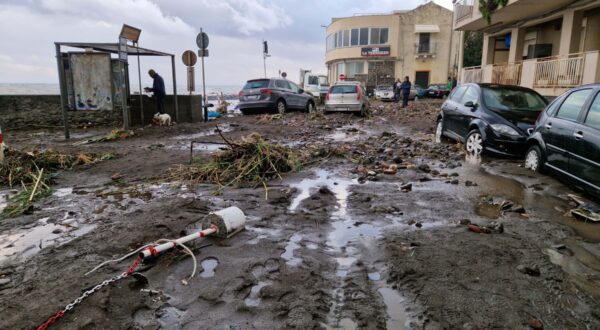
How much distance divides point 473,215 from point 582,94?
2817 mm

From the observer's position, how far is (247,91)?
748 inches

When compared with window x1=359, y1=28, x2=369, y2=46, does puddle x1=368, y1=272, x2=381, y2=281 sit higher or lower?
lower

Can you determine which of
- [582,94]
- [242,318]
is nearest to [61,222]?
[242,318]

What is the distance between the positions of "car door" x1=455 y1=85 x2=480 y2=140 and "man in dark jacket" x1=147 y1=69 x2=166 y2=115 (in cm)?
1010

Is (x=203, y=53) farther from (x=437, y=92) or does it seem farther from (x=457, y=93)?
(x=437, y=92)

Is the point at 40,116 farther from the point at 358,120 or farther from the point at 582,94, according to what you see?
the point at 582,94

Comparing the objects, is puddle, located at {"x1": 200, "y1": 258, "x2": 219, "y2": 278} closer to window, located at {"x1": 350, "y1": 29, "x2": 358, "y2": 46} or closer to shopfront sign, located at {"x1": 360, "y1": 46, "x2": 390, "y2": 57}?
shopfront sign, located at {"x1": 360, "y1": 46, "x2": 390, "y2": 57}

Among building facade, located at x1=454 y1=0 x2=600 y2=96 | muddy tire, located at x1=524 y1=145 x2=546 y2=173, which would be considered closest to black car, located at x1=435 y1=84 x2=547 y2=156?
muddy tire, located at x1=524 y1=145 x2=546 y2=173

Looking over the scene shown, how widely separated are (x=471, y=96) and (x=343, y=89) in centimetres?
978

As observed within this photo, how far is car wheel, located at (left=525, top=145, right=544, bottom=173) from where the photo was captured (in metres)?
6.73

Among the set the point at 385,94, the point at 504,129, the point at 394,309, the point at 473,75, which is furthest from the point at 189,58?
the point at 385,94

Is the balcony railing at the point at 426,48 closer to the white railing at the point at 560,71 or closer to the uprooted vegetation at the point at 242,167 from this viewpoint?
the white railing at the point at 560,71

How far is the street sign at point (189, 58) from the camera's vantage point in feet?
50.9

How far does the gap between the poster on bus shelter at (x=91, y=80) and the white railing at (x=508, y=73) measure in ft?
53.1
